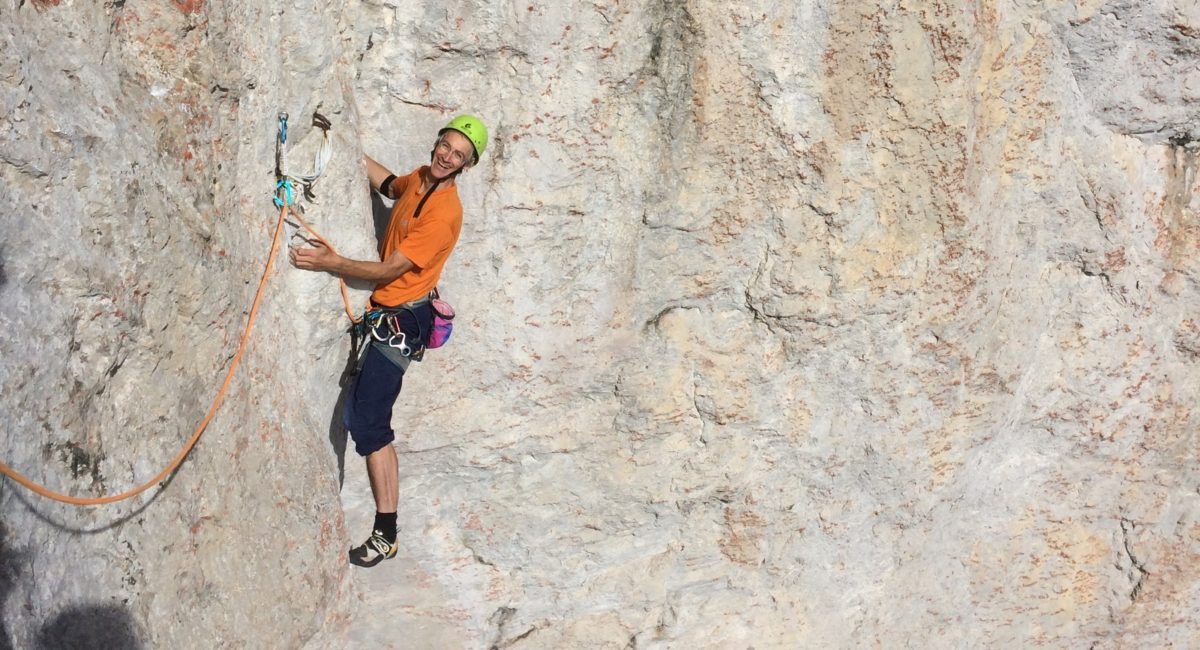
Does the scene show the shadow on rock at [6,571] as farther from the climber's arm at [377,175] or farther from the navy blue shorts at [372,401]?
the climber's arm at [377,175]

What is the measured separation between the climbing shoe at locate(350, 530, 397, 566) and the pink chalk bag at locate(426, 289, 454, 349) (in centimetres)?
109

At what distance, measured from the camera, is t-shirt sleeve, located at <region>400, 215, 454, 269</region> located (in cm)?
481

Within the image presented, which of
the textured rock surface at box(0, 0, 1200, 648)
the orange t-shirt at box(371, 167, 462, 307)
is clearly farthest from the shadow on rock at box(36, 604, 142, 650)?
the orange t-shirt at box(371, 167, 462, 307)

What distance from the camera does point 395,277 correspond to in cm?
484

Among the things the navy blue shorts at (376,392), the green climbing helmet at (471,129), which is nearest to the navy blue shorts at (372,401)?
the navy blue shorts at (376,392)

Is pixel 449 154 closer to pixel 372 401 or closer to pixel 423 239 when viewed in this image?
pixel 423 239

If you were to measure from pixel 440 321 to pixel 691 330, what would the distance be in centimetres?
148

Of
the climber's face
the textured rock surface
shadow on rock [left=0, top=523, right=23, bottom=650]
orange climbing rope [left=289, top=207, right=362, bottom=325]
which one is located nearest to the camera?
shadow on rock [left=0, top=523, right=23, bottom=650]

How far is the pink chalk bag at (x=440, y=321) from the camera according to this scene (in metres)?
5.22

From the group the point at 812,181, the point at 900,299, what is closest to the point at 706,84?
the point at 812,181

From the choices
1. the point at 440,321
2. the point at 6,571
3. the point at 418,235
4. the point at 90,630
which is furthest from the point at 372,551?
the point at 6,571

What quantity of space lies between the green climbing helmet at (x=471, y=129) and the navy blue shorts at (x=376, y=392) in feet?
2.86

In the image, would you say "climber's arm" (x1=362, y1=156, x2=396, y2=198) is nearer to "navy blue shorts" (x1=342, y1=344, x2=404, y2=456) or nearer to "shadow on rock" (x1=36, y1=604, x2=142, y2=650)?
"navy blue shorts" (x1=342, y1=344, x2=404, y2=456)

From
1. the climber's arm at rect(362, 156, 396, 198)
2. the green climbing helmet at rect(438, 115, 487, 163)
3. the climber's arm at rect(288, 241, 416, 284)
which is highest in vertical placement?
the green climbing helmet at rect(438, 115, 487, 163)
